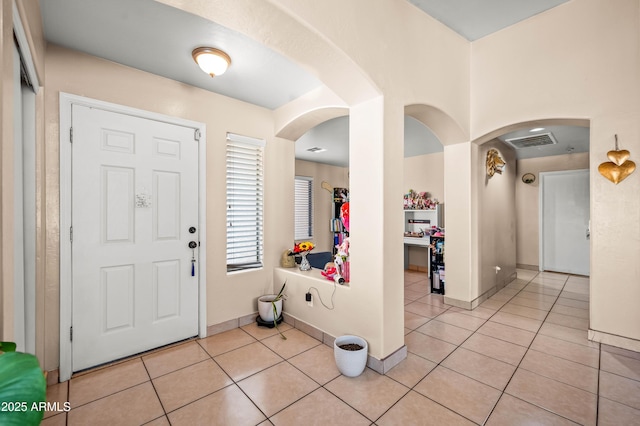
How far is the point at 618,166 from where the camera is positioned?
2361 millimetres

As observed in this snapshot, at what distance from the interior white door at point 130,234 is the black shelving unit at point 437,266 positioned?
11.0 ft

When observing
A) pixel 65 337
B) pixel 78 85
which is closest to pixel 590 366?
pixel 65 337

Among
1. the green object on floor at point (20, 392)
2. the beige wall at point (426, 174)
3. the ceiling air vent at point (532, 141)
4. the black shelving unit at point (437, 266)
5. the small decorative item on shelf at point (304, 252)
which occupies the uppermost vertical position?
the ceiling air vent at point (532, 141)

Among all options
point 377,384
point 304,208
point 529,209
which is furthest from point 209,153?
point 529,209

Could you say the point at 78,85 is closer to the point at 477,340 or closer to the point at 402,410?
the point at 402,410

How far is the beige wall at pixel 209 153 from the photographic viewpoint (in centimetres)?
208

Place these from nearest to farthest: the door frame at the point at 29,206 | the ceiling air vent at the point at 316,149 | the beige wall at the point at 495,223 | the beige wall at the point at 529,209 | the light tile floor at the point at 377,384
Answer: the light tile floor at the point at 377,384 → the door frame at the point at 29,206 → the beige wall at the point at 495,223 → the ceiling air vent at the point at 316,149 → the beige wall at the point at 529,209

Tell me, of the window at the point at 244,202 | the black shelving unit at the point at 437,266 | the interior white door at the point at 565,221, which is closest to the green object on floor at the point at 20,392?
the window at the point at 244,202

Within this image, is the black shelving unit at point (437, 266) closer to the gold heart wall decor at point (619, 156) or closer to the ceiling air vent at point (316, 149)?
the gold heart wall decor at point (619, 156)

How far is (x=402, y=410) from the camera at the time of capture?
1.73m

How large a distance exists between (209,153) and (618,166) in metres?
3.68

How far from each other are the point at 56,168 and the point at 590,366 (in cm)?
434

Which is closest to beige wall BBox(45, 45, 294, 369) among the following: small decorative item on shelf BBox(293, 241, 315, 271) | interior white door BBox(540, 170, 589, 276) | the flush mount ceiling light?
small decorative item on shelf BBox(293, 241, 315, 271)

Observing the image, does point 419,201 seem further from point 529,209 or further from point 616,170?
point 616,170
